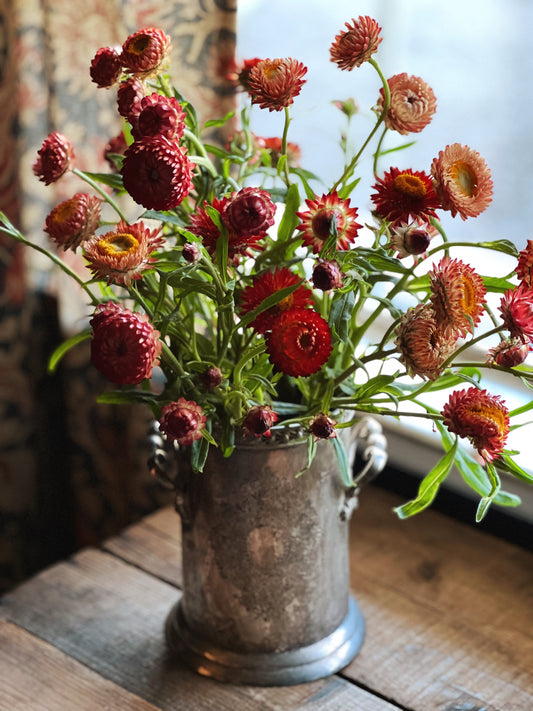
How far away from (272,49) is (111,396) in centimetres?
88

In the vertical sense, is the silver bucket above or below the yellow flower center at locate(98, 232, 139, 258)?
below

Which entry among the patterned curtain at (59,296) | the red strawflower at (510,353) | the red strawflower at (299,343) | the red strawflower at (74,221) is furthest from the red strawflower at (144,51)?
the patterned curtain at (59,296)

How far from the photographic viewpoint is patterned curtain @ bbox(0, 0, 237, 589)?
1.15 m

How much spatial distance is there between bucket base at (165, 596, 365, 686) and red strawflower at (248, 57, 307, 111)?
0.50 metres

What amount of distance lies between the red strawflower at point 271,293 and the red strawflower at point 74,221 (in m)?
0.14

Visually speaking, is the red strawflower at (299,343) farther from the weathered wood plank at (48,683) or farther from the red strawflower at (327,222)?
the weathered wood plank at (48,683)

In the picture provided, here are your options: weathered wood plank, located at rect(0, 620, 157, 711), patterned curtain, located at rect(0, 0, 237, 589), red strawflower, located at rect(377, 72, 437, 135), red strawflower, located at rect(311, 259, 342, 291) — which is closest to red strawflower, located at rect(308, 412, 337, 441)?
red strawflower, located at rect(311, 259, 342, 291)

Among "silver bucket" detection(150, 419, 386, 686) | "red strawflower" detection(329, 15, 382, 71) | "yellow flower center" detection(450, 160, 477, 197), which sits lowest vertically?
"silver bucket" detection(150, 419, 386, 686)

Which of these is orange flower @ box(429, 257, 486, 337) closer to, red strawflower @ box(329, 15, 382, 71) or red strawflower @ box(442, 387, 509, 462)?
red strawflower @ box(442, 387, 509, 462)

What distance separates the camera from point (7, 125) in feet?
4.24

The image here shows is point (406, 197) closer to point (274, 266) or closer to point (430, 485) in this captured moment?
point (274, 266)

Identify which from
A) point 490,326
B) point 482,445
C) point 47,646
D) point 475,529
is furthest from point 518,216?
point 47,646

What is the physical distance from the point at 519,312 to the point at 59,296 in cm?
89

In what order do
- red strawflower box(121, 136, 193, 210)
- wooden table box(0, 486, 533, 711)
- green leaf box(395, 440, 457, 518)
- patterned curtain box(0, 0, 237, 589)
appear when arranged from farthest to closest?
patterned curtain box(0, 0, 237, 589), wooden table box(0, 486, 533, 711), green leaf box(395, 440, 457, 518), red strawflower box(121, 136, 193, 210)
